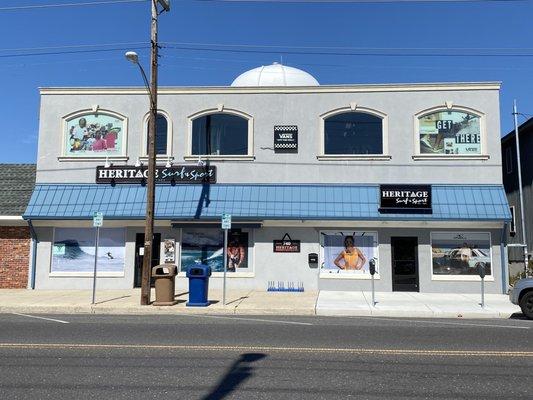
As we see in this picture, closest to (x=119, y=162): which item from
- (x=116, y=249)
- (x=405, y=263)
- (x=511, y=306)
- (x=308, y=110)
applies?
(x=116, y=249)

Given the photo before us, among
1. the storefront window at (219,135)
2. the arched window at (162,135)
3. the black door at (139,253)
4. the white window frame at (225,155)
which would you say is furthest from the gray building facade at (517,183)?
the arched window at (162,135)

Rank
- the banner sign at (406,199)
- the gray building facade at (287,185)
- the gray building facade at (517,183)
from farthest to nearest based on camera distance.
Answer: the gray building facade at (517,183) → the gray building facade at (287,185) → the banner sign at (406,199)

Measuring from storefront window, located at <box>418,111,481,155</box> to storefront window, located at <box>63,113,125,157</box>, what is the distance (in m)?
11.4

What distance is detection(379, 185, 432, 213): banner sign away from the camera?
18906mm

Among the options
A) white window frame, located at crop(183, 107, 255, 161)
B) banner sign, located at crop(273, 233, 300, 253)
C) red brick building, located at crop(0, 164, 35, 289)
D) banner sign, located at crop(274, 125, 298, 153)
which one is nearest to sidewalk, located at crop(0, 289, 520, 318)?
banner sign, located at crop(273, 233, 300, 253)

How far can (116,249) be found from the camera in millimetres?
20047

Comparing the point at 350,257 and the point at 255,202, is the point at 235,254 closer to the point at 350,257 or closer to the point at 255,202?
the point at 255,202

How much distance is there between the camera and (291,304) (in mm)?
15398

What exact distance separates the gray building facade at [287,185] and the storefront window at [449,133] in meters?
0.05

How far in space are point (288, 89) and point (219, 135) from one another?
3144mm

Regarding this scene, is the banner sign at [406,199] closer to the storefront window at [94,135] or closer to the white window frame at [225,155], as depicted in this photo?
the white window frame at [225,155]

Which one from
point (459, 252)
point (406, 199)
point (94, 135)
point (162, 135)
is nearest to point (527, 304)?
point (459, 252)

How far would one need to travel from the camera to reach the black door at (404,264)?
1911 cm

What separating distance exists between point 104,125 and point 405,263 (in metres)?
12.4
